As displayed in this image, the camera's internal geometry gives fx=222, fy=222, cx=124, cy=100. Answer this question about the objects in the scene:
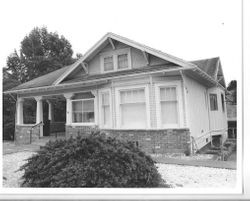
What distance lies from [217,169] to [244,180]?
6.18 ft

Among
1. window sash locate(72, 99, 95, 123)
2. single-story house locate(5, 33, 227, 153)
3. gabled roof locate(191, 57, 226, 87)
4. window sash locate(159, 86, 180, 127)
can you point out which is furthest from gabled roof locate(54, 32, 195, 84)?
gabled roof locate(191, 57, 226, 87)

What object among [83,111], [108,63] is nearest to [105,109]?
[83,111]

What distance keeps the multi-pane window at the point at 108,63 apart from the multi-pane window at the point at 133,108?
1.12 m

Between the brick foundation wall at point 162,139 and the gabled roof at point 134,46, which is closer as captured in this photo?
the brick foundation wall at point 162,139

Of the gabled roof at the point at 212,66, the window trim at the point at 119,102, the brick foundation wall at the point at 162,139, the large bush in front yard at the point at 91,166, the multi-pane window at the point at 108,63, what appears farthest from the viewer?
the gabled roof at the point at 212,66

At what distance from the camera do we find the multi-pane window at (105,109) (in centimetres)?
639

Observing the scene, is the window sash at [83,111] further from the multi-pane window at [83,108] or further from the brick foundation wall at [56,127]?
the brick foundation wall at [56,127]

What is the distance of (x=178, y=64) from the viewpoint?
17.6 ft

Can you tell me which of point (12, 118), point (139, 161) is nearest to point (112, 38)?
point (139, 161)

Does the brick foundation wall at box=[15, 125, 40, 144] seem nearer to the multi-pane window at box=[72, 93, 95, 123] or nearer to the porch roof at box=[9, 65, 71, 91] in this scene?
the porch roof at box=[9, 65, 71, 91]

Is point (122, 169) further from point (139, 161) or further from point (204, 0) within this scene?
point (204, 0)

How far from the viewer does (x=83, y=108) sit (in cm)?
699

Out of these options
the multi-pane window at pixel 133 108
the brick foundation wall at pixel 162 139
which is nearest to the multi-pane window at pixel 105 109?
the multi-pane window at pixel 133 108

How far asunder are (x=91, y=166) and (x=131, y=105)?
343 centimetres
